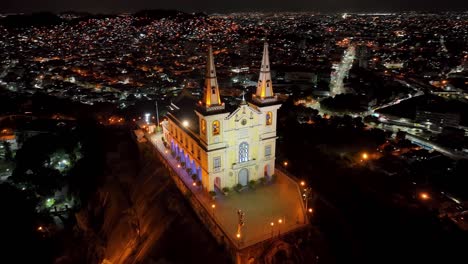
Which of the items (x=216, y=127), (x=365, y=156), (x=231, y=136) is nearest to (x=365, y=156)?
(x=365, y=156)

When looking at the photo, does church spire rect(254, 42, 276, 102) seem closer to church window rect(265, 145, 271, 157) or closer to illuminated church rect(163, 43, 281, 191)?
illuminated church rect(163, 43, 281, 191)

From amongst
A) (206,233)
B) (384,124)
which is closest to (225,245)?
(206,233)

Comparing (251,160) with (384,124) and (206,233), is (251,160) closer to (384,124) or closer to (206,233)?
(206,233)

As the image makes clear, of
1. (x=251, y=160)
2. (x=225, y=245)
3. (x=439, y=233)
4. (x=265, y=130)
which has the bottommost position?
(x=439, y=233)

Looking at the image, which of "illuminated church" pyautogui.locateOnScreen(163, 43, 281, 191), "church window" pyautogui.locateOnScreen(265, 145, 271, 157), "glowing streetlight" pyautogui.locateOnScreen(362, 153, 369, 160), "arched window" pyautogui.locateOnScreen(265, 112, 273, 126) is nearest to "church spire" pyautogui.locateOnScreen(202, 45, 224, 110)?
"illuminated church" pyautogui.locateOnScreen(163, 43, 281, 191)

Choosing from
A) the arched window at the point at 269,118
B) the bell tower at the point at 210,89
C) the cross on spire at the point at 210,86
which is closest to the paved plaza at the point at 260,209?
the arched window at the point at 269,118

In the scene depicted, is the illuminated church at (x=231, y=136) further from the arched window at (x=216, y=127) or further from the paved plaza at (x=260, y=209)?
the paved plaza at (x=260, y=209)

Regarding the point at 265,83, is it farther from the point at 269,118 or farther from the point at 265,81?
the point at 269,118
